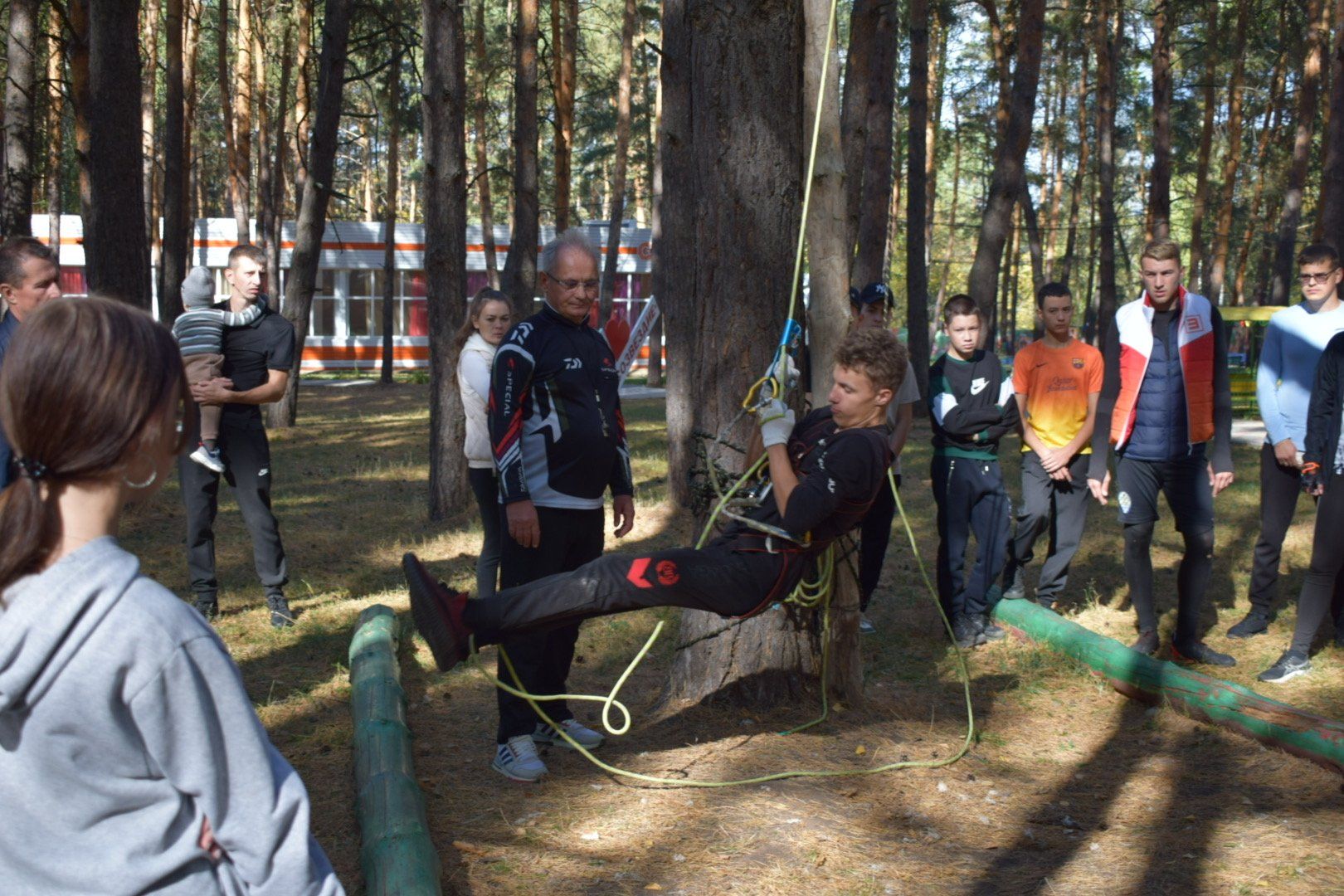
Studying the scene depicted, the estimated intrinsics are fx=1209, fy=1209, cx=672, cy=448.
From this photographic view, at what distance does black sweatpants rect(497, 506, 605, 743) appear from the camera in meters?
4.88

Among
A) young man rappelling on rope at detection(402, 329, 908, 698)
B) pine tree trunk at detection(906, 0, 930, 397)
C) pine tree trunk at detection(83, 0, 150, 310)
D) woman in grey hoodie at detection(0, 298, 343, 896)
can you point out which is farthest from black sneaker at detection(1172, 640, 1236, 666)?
pine tree trunk at detection(906, 0, 930, 397)

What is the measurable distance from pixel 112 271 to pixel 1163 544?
9279mm

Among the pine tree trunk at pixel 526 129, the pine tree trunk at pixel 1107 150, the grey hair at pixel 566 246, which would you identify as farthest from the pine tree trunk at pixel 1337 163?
the pine tree trunk at pixel 1107 150

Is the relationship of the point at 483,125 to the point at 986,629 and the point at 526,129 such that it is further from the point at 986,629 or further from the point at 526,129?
the point at 986,629

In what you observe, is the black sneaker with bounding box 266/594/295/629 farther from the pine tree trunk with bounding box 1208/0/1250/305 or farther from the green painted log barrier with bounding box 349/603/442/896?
the pine tree trunk with bounding box 1208/0/1250/305

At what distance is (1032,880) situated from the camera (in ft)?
13.7

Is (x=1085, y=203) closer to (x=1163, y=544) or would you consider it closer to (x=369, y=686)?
(x=1163, y=544)

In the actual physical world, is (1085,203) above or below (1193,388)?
above

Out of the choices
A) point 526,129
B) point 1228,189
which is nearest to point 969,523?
point 526,129

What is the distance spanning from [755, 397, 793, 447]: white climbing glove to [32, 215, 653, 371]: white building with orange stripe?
1434 inches

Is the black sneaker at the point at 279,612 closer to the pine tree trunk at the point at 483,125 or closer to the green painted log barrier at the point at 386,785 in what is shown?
the green painted log barrier at the point at 386,785

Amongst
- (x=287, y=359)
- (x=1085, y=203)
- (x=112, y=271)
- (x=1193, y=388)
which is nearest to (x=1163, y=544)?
(x=1193, y=388)

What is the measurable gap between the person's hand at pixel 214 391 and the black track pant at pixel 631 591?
3.09 m

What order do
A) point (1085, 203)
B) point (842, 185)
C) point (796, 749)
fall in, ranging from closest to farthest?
point (796, 749) → point (842, 185) → point (1085, 203)
